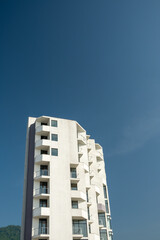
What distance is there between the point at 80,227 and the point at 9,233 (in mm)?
111608

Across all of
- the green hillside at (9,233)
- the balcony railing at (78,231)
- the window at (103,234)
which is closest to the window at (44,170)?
the balcony railing at (78,231)

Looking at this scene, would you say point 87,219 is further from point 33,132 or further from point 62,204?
point 33,132

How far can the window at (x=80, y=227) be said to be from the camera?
35.8 metres

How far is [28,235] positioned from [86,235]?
29.6 ft

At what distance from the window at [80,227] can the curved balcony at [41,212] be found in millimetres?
5132

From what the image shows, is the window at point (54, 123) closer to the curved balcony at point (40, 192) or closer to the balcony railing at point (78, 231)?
the curved balcony at point (40, 192)

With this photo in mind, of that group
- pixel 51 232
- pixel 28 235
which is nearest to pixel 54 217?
pixel 51 232

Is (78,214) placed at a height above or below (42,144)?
below

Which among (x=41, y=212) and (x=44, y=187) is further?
(x=44, y=187)

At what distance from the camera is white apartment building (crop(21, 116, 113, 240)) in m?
34.5

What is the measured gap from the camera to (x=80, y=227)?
1433 inches

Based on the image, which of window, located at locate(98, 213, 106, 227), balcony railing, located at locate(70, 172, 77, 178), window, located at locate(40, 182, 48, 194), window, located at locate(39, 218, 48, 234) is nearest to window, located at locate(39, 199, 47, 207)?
window, located at locate(40, 182, 48, 194)

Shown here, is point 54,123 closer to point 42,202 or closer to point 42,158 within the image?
point 42,158

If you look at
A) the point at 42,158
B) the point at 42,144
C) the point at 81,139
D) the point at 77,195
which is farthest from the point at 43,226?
the point at 81,139
